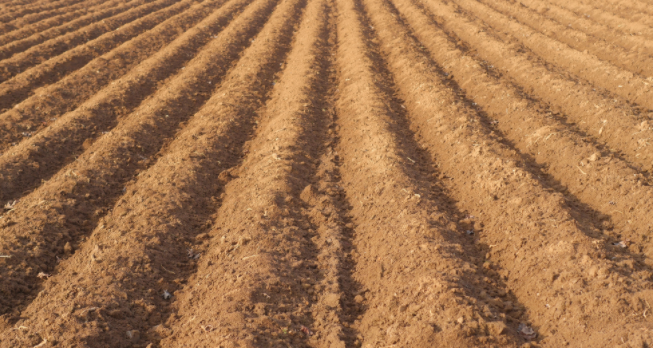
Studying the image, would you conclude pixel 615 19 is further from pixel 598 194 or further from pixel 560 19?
pixel 598 194

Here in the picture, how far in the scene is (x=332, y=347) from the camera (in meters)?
4.05

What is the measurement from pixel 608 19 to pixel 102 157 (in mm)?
17548

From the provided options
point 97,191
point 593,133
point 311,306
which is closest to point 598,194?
point 593,133

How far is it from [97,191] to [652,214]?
7.71 metres

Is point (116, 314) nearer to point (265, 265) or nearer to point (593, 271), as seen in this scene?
point (265, 265)

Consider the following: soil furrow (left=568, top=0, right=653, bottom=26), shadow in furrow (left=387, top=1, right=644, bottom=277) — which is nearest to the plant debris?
shadow in furrow (left=387, top=1, right=644, bottom=277)

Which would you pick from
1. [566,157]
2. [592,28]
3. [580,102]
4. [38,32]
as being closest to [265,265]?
[566,157]

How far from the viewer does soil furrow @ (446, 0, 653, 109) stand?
914cm

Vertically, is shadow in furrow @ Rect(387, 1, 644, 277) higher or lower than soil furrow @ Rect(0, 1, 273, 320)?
lower

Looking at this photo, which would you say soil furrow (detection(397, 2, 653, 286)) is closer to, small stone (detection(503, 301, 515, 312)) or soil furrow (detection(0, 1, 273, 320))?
small stone (detection(503, 301, 515, 312))

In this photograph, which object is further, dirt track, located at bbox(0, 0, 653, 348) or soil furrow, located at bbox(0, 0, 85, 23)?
soil furrow, located at bbox(0, 0, 85, 23)

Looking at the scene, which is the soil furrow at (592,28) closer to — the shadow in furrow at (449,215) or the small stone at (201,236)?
the shadow in furrow at (449,215)

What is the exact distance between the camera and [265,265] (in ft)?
16.0

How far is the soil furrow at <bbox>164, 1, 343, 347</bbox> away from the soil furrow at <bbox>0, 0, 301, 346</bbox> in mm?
276
